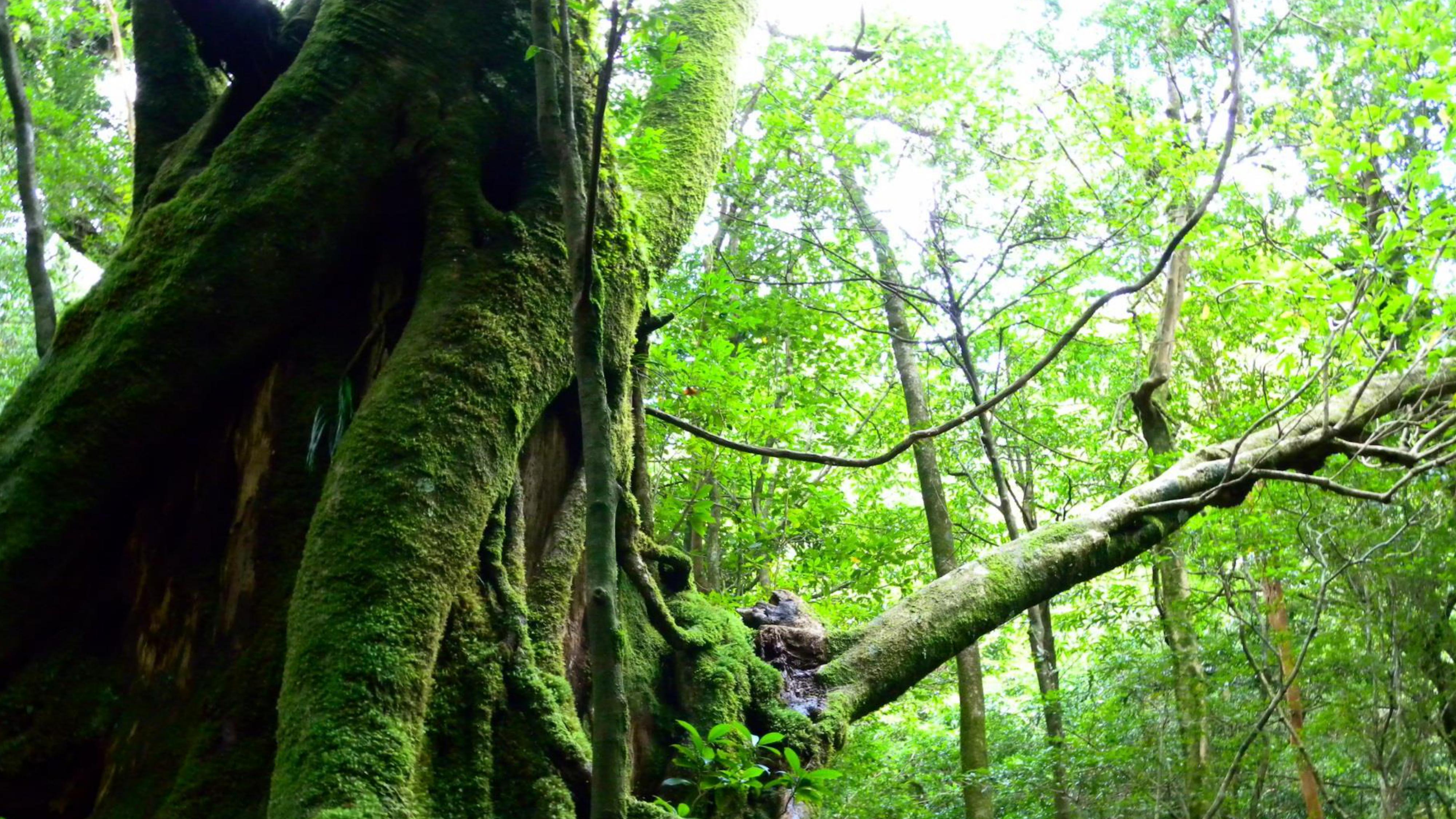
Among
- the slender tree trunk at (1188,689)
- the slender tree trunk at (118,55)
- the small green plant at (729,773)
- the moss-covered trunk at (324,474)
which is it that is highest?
the slender tree trunk at (118,55)

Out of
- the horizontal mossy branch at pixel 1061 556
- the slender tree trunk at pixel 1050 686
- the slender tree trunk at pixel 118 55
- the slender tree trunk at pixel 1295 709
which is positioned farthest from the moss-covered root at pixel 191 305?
the slender tree trunk at pixel 1295 709

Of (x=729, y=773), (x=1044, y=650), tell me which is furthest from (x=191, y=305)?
(x=1044, y=650)

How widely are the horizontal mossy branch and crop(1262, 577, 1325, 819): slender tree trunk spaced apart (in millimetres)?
2898

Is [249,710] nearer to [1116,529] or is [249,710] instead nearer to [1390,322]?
[1116,529]

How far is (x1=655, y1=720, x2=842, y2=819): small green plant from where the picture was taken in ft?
7.63

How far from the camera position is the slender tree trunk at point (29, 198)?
313cm

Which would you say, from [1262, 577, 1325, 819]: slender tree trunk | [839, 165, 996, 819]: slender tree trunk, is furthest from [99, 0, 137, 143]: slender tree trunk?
[1262, 577, 1325, 819]: slender tree trunk

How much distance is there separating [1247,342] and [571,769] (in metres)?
8.79

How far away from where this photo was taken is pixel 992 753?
12.1 meters

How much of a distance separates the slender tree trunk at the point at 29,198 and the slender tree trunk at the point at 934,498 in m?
5.17

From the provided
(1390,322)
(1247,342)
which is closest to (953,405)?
(1247,342)

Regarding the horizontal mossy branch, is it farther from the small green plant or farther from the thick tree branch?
the thick tree branch

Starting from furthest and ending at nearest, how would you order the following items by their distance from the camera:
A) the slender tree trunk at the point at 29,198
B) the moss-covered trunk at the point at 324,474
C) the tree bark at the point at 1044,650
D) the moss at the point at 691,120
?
the tree bark at the point at 1044,650, the moss at the point at 691,120, the slender tree trunk at the point at 29,198, the moss-covered trunk at the point at 324,474

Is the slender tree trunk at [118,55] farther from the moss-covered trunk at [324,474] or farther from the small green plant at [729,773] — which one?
the small green plant at [729,773]
